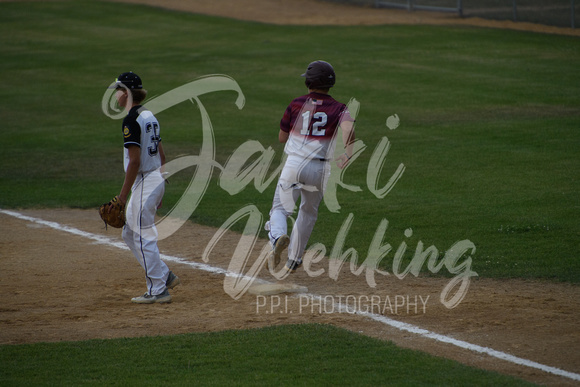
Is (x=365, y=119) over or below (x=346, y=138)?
over

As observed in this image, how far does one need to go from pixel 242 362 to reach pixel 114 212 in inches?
92.3

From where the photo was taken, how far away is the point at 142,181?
7527mm

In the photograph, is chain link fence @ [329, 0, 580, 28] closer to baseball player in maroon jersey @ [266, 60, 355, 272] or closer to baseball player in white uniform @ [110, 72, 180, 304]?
baseball player in maroon jersey @ [266, 60, 355, 272]

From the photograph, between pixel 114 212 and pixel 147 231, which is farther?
pixel 147 231

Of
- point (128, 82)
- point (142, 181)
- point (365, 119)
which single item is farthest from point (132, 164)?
point (365, 119)

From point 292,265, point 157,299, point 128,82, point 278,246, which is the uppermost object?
point 128,82

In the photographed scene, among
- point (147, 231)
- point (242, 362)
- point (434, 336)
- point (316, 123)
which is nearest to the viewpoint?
point (242, 362)

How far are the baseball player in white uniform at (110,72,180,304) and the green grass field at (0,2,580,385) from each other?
131cm

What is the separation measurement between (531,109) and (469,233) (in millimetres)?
8699

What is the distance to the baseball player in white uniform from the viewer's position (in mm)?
7324

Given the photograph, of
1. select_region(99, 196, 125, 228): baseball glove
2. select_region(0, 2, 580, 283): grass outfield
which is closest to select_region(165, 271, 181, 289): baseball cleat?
Result: select_region(99, 196, 125, 228): baseball glove

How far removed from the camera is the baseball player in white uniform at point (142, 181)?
7.32 m

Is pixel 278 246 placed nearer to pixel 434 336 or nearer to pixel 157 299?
pixel 157 299

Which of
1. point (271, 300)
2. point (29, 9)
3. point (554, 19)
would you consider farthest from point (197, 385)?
point (29, 9)
